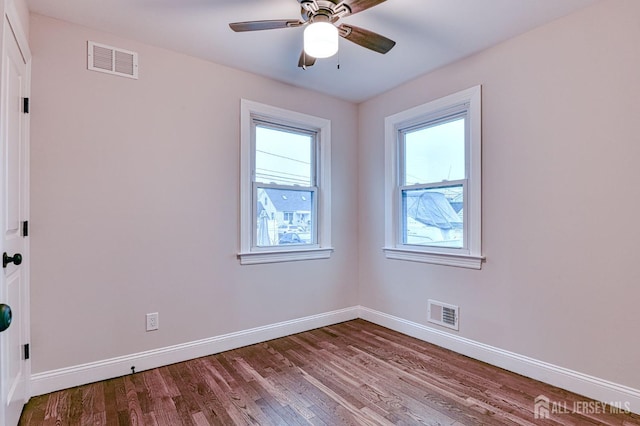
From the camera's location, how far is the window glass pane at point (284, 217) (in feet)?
10.8

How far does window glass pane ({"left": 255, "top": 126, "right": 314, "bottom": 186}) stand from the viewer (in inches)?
130

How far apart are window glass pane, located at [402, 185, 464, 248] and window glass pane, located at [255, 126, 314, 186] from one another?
1.12 m

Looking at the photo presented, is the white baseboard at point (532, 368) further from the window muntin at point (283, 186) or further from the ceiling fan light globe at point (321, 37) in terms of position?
the ceiling fan light globe at point (321, 37)

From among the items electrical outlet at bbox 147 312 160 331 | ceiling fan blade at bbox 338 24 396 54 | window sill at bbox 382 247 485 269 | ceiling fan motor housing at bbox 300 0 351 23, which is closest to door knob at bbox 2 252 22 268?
electrical outlet at bbox 147 312 160 331

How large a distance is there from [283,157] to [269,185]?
0.36 meters

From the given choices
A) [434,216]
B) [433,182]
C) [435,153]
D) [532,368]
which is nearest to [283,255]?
[434,216]

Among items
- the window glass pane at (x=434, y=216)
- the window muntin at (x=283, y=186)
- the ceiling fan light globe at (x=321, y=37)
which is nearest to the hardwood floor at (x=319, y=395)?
the window glass pane at (x=434, y=216)

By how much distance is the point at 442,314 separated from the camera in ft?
9.92

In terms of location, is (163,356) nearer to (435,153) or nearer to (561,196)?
(435,153)

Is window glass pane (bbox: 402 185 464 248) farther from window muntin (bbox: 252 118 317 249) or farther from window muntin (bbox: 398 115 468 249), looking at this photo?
window muntin (bbox: 252 118 317 249)

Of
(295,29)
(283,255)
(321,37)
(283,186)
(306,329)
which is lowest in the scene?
(306,329)

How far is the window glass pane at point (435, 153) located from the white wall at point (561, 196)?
29 cm

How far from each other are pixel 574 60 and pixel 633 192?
37.7 inches

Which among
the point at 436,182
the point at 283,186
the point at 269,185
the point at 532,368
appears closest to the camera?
the point at 532,368
